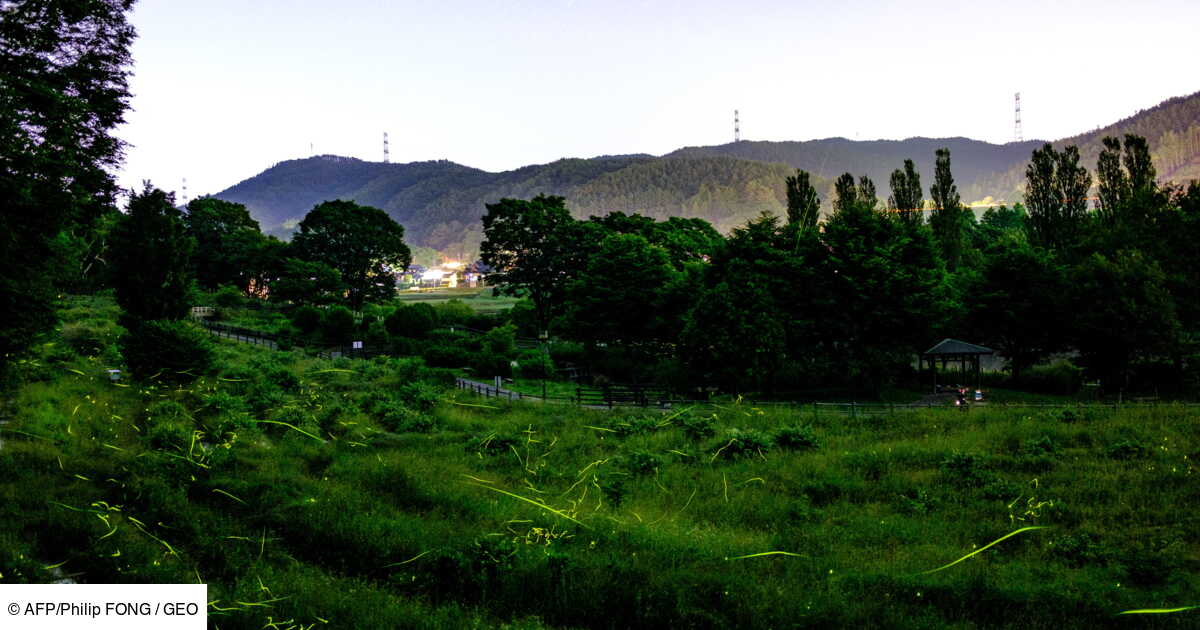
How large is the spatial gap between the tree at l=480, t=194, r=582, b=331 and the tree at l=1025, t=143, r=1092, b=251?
134ft

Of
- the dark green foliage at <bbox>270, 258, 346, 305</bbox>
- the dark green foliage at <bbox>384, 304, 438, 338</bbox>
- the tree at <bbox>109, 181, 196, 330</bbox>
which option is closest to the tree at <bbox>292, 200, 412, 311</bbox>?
the dark green foliage at <bbox>270, 258, 346, 305</bbox>

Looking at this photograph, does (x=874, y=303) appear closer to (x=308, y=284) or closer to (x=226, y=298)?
(x=308, y=284)

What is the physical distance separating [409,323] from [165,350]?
84.7 ft

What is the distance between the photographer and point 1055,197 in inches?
2301

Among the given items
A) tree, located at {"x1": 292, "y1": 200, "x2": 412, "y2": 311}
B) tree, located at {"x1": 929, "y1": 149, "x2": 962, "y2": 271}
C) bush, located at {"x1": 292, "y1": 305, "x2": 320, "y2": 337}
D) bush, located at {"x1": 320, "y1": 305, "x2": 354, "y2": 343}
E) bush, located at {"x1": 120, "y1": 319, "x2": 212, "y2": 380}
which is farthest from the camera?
tree, located at {"x1": 292, "y1": 200, "x2": 412, "y2": 311}

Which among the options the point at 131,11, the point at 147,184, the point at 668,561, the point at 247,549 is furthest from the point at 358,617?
the point at 147,184

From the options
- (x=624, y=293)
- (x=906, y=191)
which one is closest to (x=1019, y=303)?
(x=624, y=293)

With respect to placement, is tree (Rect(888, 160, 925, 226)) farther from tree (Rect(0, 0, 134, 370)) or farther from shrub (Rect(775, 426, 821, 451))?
tree (Rect(0, 0, 134, 370))

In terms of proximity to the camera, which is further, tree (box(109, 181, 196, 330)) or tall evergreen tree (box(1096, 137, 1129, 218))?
tall evergreen tree (box(1096, 137, 1129, 218))

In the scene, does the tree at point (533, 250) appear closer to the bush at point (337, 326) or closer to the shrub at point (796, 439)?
the bush at point (337, 326)

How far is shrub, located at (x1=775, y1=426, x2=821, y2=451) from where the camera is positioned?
715 inches

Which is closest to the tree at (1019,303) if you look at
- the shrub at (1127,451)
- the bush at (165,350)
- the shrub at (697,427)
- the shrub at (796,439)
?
the shrub at (1127,451)

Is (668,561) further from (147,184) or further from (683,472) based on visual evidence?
(147,184)

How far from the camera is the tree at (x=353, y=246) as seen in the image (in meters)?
64.2
